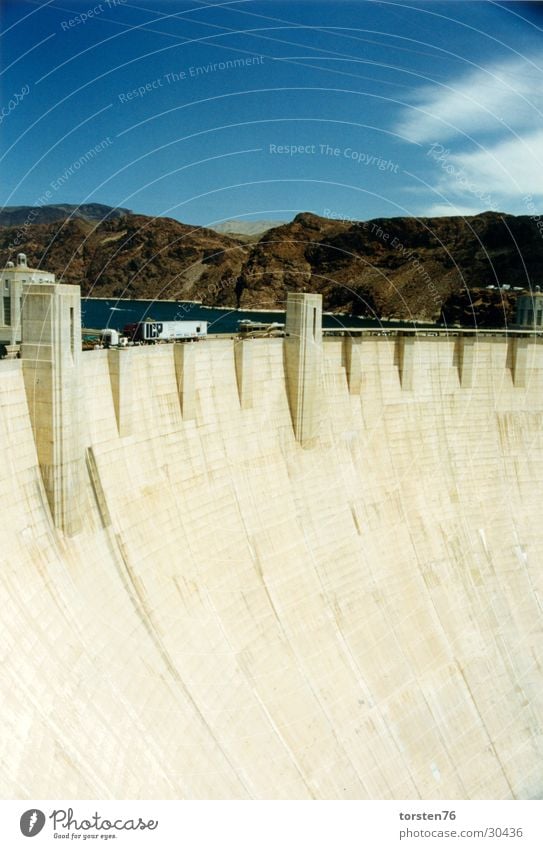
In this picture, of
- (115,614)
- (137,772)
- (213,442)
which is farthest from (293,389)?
(137,772)

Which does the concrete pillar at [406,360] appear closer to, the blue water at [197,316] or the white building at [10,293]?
the white building at [10,293]

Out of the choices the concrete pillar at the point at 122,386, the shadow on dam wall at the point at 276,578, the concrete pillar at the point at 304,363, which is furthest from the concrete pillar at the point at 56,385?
the concrete pillar at the point at 304,363

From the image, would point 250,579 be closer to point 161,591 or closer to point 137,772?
point 161,591

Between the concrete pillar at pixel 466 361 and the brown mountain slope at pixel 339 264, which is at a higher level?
the brown mountain slope at pixel 339 264

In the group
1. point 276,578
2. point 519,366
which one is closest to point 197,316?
point 519,366

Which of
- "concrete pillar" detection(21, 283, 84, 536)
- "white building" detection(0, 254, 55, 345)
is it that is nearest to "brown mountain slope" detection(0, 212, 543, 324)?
"white building" detection(0, 254, 55, 345)

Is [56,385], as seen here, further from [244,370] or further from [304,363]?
[304,363]
